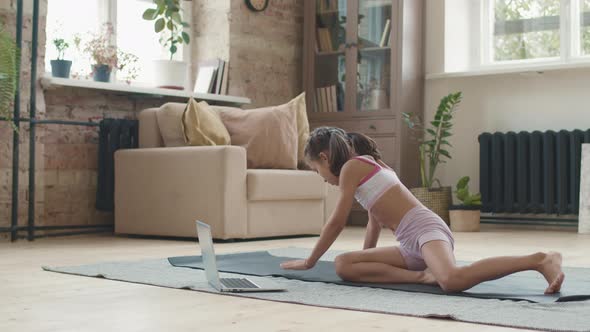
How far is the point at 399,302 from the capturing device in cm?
219

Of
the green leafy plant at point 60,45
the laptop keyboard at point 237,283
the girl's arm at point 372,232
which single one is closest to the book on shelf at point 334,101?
the green leafy plant at point 60,45

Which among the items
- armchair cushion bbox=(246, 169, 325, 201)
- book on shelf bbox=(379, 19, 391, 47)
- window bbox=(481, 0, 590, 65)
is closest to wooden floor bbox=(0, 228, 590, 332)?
armchair cushion bbox=(246, 169, 325, 201)

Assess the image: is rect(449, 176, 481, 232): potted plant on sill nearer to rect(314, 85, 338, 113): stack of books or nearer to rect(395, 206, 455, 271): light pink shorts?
rect(314, 85, 338, 113): stack of books

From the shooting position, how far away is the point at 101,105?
5398 mm

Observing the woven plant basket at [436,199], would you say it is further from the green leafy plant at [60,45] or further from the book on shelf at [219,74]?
the green leafy plant at [60,45]

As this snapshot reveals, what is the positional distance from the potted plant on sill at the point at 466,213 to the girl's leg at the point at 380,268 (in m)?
3.19

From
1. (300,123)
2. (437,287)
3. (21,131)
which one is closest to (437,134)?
(300,123)

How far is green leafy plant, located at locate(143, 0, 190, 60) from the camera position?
5.70m

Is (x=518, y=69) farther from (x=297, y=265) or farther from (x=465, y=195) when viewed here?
(x=297, y=265)

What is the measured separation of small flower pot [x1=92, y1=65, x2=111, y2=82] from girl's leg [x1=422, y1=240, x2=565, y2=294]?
3.39m

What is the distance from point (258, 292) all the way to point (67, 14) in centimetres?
366

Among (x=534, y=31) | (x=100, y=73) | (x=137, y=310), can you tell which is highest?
(x=534, y=31)

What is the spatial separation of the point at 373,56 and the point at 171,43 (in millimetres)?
1543

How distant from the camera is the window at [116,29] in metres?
5.43
